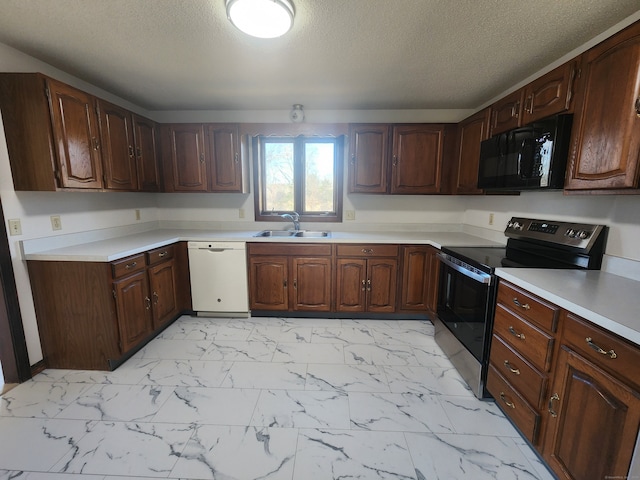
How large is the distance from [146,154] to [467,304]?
3222mm

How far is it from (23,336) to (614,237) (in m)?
3.82

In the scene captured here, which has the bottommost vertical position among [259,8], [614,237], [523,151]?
[614,237]

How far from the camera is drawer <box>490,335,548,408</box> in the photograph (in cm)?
134

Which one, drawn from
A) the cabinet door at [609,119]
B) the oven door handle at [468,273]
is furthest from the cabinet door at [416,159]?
the cabinet door at [609,119]

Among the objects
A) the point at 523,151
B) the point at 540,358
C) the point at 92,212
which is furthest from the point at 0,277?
the point at 523,151

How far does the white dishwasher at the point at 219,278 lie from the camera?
9.20ft

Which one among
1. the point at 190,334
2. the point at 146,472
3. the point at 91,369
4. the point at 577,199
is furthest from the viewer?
the point at 190,334

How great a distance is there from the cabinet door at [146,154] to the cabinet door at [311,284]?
167 centimetres

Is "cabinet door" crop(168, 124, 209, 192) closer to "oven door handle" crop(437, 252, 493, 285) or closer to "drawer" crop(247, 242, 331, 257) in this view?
"drawer" crop(247, 242, 331, 257)

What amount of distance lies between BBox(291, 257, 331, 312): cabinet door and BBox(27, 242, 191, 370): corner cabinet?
1.39 m

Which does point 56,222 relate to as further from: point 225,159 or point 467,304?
point 467,304

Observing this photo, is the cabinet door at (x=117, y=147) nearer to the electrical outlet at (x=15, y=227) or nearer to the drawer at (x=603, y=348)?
the electrical outlet at (x=15, y=227)

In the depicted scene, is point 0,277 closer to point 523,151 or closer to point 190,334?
point 190,334

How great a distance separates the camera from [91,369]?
2.05 m
